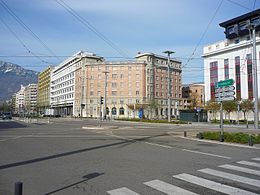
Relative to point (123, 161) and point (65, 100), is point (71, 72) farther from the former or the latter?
point (123, 161)

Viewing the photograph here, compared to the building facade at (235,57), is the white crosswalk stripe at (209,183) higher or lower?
lower

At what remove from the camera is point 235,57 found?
2741 inches

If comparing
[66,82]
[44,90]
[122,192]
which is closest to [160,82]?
[66,82]

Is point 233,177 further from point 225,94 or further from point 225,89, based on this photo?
point 225,89

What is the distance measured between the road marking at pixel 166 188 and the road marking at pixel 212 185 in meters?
0.74

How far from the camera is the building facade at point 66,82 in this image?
113 metres

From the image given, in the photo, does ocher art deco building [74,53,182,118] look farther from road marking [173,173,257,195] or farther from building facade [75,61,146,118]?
road marking [173,173,257,195]

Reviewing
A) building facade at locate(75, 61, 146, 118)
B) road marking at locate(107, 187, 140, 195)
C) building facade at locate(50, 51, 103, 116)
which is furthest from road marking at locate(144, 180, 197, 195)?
building facade at locate(50, 51, 103, 116)

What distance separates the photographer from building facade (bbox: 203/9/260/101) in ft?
214

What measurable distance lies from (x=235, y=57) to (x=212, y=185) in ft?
223

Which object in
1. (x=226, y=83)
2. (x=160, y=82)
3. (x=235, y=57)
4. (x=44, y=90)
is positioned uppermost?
(x=235, y=57)

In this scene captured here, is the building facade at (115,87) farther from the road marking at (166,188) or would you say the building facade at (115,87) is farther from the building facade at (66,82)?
the road marking at (166,188)

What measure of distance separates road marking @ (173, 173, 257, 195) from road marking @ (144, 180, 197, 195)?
744mm

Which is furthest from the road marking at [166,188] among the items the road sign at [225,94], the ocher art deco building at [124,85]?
the ocher art deco building at [124,85]
